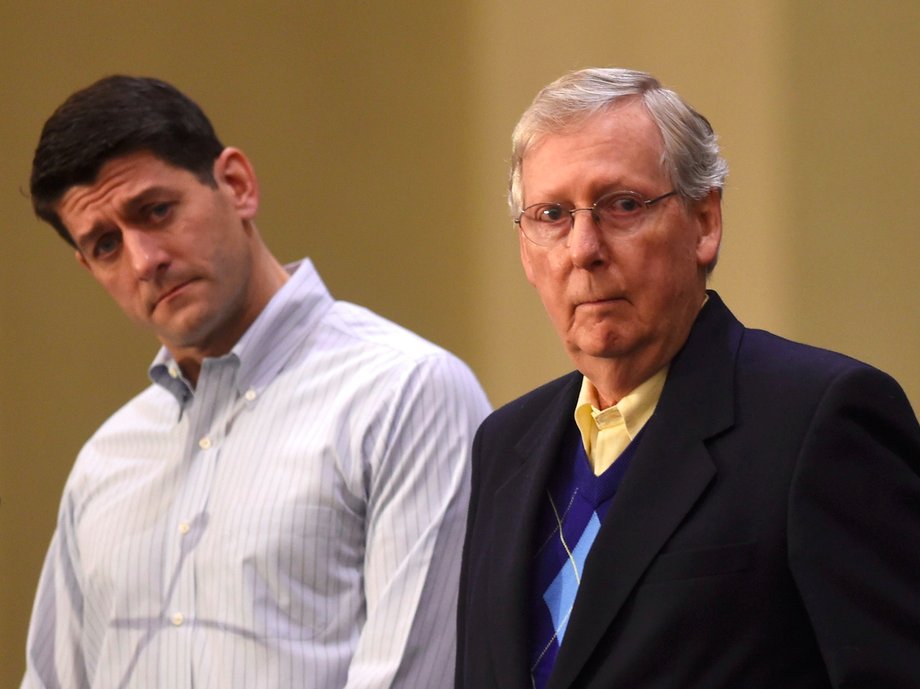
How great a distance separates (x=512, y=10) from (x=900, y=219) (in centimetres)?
140

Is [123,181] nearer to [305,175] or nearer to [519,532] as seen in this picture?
[519,532]

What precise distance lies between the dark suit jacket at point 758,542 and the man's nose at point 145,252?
1087 millimetres

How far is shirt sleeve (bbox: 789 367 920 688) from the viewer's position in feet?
4.62

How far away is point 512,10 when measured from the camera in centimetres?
378

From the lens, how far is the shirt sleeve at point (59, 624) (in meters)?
2.62

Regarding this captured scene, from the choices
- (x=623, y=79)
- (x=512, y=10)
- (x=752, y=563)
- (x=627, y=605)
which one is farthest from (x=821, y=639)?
(x=512, y=10)

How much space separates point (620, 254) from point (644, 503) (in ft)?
1.03

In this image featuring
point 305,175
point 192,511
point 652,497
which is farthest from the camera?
point 305,175

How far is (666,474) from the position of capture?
1.59m

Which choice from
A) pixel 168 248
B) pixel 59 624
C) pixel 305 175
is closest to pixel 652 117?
pixel 168 248

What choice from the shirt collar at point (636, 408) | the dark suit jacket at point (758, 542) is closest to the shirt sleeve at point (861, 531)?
the dark suit jacket at point (758, 542)

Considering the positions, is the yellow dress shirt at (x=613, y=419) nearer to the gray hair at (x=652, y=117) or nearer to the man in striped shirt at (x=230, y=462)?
the gray hair at (x=652, y=117)

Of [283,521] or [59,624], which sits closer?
[283,521]

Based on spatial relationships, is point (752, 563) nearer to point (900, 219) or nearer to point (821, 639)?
point (821, 639)
